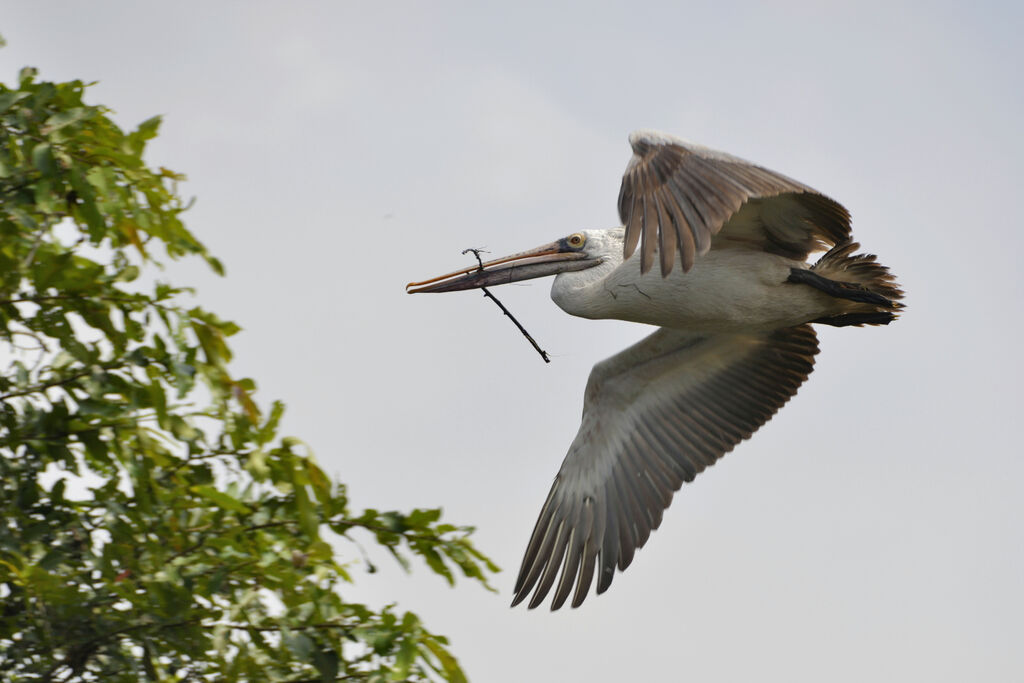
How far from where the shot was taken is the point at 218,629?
12.6 feet

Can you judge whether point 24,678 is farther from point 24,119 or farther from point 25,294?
point 24,119

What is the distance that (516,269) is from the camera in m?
7.63

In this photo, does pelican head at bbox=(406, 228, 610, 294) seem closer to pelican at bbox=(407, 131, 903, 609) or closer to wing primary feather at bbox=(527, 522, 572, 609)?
pelican at bbox=(407, 131, 903, 609)

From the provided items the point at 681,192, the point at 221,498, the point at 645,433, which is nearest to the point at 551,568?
the point at 645,433

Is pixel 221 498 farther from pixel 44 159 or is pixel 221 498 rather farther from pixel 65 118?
pixel 65 118

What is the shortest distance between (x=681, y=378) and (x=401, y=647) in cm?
476

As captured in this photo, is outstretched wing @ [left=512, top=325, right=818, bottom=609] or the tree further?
outstretched wing @ [left=512, top=325, right=818, bottom=609]

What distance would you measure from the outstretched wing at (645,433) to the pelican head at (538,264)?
90 centimetres

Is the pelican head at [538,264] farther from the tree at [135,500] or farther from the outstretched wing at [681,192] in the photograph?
the tree at [135,500]

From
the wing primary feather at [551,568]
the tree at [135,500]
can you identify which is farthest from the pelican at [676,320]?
the tree at [135,500]

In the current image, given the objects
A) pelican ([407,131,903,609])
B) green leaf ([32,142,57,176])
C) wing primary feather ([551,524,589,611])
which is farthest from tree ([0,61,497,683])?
wing primary feather ([551,524,589,611])

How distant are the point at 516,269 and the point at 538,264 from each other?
190mm

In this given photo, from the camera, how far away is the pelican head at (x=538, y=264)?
7359 millimetres

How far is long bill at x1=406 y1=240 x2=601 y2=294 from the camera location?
7.41 meters
